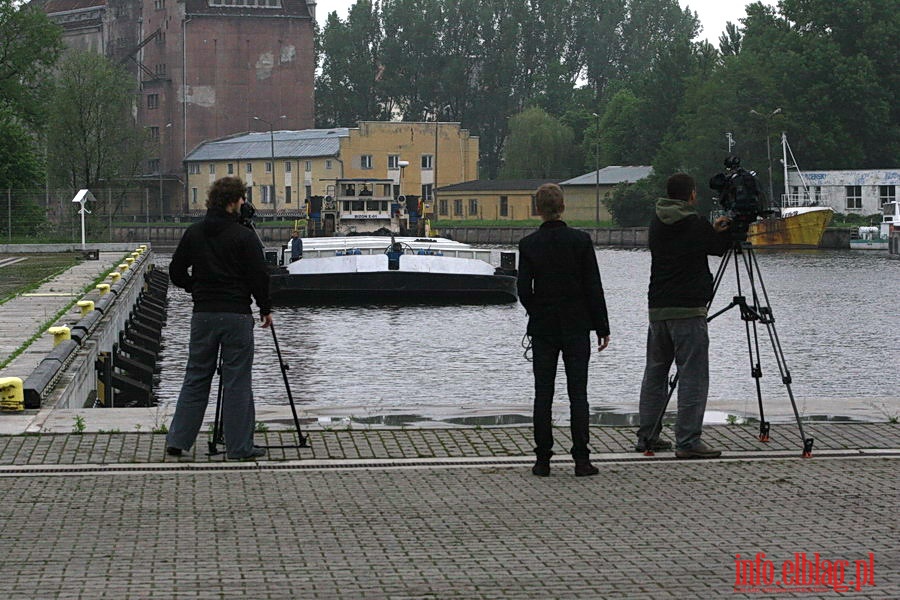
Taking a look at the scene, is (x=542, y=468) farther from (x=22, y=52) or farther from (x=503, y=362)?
(x=22, y=52)

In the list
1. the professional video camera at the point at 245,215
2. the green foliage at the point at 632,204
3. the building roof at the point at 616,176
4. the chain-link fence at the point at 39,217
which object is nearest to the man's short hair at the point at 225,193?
the professional video camera at the point at 245,215

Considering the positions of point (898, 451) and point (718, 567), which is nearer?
point (718, 567)

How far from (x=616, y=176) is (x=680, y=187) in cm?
11917

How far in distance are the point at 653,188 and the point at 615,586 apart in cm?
10885

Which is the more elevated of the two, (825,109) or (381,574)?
(825,109)

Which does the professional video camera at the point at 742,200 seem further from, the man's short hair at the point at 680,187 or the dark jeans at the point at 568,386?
the dark jeans at the point at 568,386

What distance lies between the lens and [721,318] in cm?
4059

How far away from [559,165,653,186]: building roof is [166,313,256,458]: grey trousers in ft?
376

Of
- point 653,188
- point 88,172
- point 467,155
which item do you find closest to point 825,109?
point 653,188

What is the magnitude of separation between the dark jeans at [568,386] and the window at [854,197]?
327 ft

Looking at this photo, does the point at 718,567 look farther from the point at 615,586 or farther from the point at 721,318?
the point at 721,318

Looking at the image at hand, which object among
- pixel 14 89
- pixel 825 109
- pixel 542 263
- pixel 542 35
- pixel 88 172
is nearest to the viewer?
pixel 542 263

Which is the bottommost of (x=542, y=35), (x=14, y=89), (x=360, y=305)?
(x=360, y=305)

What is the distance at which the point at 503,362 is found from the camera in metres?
29.7
